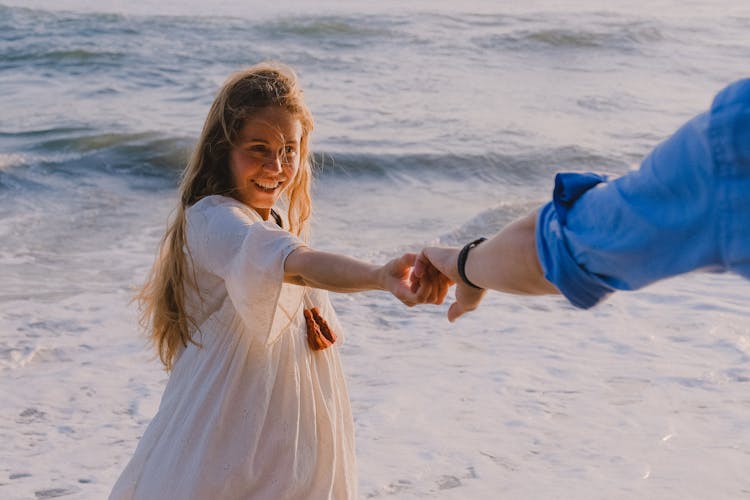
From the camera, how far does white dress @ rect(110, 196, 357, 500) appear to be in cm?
250

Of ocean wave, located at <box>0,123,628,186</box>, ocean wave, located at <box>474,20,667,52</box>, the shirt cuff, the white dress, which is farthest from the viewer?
ocean wave, located at <box>474,20,667,52</box>

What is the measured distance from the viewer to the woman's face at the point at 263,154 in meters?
2.71

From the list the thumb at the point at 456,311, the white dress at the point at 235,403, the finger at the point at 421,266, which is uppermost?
the finger at the point at 421,266

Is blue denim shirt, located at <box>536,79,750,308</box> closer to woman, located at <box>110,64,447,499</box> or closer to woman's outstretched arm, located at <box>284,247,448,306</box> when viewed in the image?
woman's outstretched arm, located at <box>284,247,448,306</box>

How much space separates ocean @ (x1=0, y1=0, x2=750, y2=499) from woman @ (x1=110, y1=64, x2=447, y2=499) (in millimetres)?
1682

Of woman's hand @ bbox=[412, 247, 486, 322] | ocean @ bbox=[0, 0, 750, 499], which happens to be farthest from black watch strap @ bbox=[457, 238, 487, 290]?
ocean @ bbox=[0, 0, 750, 499]

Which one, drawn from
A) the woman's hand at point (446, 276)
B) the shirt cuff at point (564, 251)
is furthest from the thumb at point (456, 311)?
the shirt cuff at point (564, 251)

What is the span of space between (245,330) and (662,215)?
1376 millimetres

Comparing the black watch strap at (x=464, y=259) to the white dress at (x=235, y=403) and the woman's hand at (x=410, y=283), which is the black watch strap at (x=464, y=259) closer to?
the woman's hand at (x=410, y=283)

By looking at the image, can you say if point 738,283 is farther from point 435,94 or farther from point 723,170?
point 435,94

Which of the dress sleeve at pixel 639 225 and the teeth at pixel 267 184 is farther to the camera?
the teeth at pixel 267 184

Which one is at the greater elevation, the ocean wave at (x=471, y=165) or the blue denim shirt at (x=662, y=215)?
the blue denim shirt at (x=662, y=215)

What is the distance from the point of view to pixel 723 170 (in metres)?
1.33

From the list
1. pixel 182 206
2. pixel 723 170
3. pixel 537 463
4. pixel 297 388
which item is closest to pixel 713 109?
pixel 723 170
